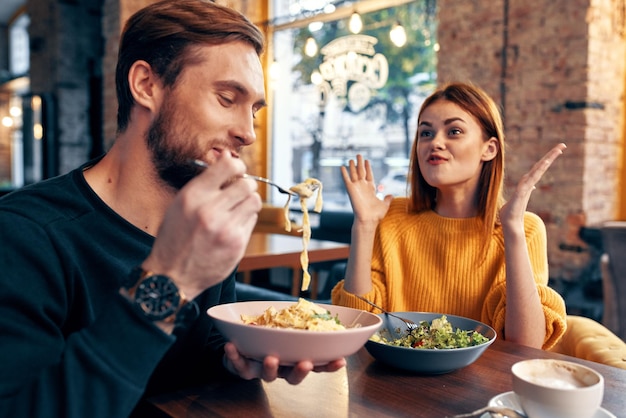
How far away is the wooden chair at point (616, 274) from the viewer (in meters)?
2.82

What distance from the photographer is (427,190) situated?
6.79 feet

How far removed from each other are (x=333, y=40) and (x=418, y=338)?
17.7ft

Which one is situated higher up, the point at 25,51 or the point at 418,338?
the point at 25,51

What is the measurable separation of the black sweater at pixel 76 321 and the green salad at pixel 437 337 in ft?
1.37

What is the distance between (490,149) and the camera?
1.97 m

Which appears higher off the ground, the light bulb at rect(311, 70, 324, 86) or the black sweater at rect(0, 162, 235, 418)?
the light bulb at rect(311, 70, 324, 86)

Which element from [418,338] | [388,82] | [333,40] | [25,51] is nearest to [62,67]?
[333,40]

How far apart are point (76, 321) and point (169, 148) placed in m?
0.39

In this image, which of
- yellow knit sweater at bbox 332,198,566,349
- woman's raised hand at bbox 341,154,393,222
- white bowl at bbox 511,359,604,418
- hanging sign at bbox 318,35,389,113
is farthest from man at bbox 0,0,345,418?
hanging sign at bbox 318,35,389,113

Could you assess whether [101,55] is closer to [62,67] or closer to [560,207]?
[62,67]

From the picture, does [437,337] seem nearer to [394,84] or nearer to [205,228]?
[205,228]

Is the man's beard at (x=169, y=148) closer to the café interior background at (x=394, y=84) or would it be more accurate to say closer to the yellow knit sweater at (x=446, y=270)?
the yellow knit sweater at (x=446, y=270)

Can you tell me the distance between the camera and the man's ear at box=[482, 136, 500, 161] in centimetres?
196

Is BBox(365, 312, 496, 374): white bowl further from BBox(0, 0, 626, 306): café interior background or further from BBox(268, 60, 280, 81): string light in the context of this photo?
BBox(268, 60, 280, 81): string light
